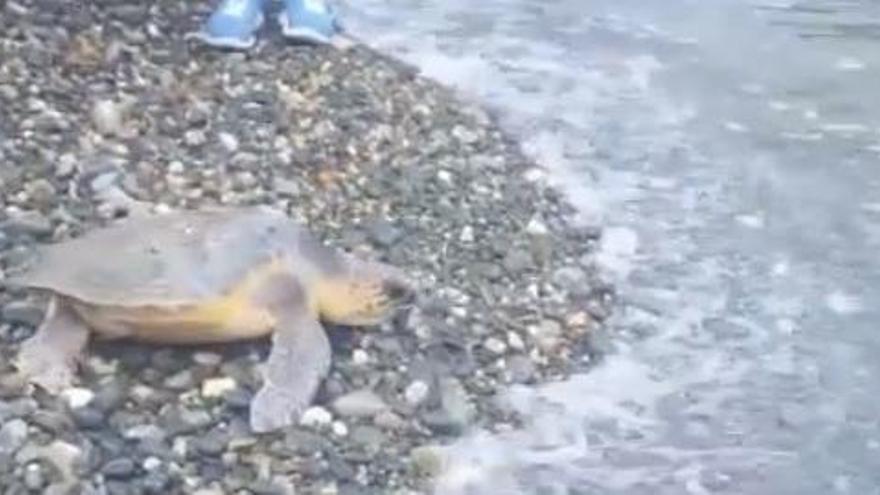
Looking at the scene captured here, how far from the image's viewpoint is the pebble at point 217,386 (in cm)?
392

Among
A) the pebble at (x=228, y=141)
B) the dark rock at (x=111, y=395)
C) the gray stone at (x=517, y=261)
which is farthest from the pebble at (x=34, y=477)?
the pebble at (x=228, y=141)

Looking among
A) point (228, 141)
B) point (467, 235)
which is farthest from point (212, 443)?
point (228, 141)

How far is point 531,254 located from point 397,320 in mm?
480

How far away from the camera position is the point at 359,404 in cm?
397

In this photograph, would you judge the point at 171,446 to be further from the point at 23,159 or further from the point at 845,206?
the point at 845,206

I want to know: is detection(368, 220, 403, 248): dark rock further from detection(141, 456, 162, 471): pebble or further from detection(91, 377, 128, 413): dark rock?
detection(141, 456, 162, 471): pebble

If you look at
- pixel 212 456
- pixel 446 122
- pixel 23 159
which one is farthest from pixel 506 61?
pixel 212 456

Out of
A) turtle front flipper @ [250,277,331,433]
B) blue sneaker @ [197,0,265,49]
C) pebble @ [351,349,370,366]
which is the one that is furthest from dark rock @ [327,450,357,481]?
blue sneaker @ [197,0,265,49]

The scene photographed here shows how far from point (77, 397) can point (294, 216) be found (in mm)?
868

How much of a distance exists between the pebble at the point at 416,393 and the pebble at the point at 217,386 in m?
0.32

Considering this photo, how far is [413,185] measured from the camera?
484 cm

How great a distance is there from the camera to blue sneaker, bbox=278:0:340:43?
562 cm

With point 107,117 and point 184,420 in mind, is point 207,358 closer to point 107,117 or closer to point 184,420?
point 184,420

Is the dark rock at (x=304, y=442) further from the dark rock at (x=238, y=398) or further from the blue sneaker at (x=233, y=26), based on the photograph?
the blue sneaker at (x=233, y=26)
